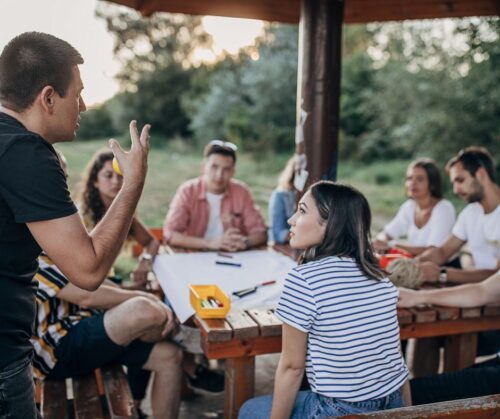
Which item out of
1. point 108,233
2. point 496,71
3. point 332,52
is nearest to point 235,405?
point 108,233

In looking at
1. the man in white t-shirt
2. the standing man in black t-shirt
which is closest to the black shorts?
the standing man in black t-shirt

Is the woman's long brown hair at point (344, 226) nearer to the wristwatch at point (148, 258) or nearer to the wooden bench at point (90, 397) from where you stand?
the wooden bench at point (90, 397)

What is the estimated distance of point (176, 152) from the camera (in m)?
19.7

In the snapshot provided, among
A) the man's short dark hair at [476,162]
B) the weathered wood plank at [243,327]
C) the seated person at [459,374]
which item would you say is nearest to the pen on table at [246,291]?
the weathered wood plank at [243,327]

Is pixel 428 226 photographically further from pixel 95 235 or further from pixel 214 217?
pixel 95 235

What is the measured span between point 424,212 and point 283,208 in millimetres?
1126

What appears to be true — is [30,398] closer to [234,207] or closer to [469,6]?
[234,207]

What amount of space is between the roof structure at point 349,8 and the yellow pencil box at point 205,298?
2.33 m

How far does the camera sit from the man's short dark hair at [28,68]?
1554mm

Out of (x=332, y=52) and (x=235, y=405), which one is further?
(x=332, y=52)

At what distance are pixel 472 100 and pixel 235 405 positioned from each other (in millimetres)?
11853

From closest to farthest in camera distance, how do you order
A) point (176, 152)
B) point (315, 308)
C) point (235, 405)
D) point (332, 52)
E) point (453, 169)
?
point (315, 308) < point (235, 405) < point (332, 52) < point (453, 169) < point (176, 152)

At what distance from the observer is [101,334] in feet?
8.27

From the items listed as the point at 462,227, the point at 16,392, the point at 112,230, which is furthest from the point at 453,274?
Result: the point at 16,392
